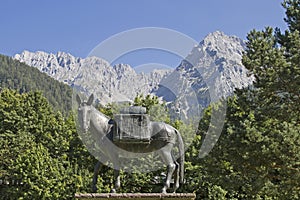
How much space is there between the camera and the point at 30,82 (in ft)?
373

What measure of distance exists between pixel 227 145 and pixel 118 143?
9.59 meters

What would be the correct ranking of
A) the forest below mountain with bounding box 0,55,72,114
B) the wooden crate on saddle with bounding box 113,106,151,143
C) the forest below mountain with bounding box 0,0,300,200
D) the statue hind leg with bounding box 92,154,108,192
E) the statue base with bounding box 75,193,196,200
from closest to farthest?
the statue base with bounding box 75,193,196,200 < the wooden crate on saddle with bounding box 113,106,151,143 < the statue hind leg with bounding box 92,154,108,192 < the forest below mountain with bounding box 0,0,300,200 < the forest below mountain with bounding box 0,55,72,114

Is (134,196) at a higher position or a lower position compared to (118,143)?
lower

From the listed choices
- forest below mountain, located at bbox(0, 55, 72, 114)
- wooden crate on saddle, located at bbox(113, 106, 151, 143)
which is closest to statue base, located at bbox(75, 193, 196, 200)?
wooden crate on saddle, located at bbox(113, 106, 151, 143)

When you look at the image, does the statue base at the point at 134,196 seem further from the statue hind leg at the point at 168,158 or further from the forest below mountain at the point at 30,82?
the forest below mountain at the point at 30,82

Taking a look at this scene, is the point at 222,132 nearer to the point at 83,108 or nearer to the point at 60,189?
the point at 60,189

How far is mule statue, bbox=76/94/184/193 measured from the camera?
28.1 ft

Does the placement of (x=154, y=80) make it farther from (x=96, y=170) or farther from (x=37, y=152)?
(x=37, y=152)

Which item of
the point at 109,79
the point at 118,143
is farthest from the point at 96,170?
the point at 109,79

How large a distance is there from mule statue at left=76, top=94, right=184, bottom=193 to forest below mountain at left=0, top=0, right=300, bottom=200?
23.8ft

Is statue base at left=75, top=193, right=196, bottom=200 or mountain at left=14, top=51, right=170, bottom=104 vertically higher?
mountain at left=14, top=51, right=170, bottom=104

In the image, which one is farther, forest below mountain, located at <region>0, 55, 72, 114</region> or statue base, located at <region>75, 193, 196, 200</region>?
forest below mountain, located at <region>0, 55, 72, 114</region>

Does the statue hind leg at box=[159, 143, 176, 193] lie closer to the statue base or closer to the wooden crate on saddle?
the wooden crate on saddle

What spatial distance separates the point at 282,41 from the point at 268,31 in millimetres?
704
